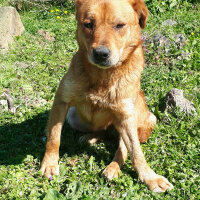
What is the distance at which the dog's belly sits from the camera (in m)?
4.14

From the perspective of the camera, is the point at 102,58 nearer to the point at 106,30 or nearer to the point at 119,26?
the point at 106,30

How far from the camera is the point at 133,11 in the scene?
3867mm

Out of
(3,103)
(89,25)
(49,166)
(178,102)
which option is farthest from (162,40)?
(49,166)

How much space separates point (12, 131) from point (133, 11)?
237 cm

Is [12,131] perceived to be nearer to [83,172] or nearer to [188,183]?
[83,172]

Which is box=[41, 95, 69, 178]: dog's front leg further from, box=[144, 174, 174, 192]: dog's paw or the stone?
the stone

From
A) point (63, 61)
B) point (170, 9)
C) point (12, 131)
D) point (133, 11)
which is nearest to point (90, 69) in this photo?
point (133, 11)

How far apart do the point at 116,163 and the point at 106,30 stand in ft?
5.65

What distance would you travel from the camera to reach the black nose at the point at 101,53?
3.49 meters

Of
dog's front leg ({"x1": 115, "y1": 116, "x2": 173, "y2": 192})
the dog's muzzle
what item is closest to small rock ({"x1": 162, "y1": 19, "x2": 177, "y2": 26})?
dog's front leg ({"x1": 115, "y1": 116, "x2": 173, "y2": 192})

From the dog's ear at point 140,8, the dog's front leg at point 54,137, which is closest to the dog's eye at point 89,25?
the dog's ear at point 140,8

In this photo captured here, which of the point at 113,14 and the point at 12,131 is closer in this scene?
the point at 113,14

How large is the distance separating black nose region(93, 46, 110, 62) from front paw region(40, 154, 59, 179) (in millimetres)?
1430

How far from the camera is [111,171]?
4094 millimetres
